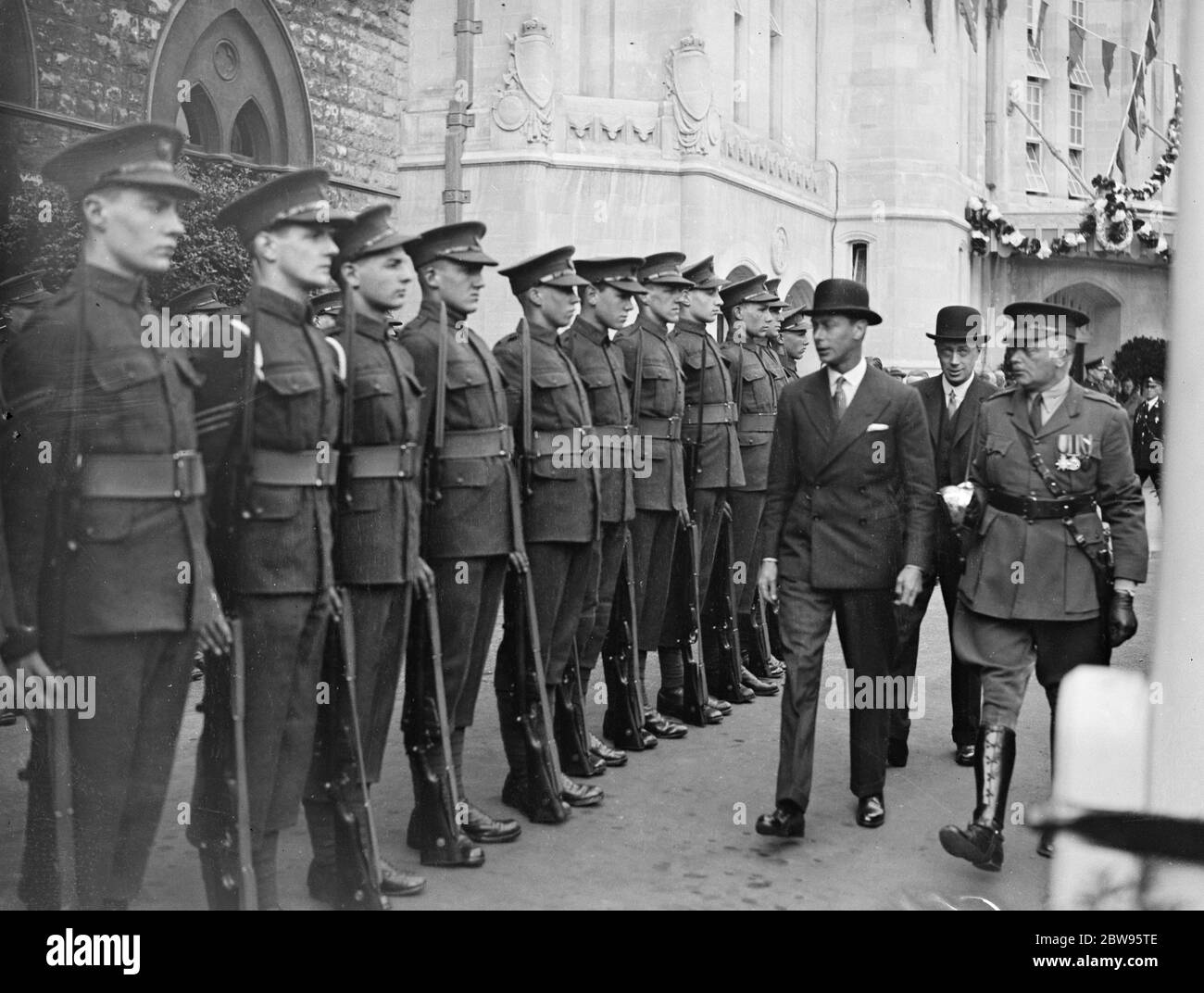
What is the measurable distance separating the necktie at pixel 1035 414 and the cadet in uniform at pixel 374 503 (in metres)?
2.35

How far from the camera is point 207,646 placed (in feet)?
14.6

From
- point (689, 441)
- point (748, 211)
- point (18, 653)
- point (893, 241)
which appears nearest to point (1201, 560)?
point (18, 653)

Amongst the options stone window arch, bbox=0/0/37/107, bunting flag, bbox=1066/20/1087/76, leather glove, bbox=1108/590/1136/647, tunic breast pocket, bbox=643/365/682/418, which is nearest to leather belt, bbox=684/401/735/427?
tunic breast pocket, bbox=643/365/682/418

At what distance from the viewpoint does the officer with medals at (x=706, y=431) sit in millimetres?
8562

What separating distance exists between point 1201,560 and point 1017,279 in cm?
2830

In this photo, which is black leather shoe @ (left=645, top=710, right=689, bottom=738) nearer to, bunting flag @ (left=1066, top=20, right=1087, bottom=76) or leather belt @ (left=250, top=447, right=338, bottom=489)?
leather belt @ (left=250, top=447, right=338, bottom=489)

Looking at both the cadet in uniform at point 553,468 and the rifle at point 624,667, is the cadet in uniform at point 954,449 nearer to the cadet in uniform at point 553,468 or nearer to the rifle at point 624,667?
the rifle at point 624,667

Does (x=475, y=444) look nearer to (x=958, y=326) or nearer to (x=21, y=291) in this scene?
(x=958, y=326)

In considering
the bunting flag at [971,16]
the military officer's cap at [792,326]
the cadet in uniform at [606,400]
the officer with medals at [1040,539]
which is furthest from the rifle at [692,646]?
the bunting flag at [971,16]

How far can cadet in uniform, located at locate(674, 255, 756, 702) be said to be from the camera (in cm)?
856

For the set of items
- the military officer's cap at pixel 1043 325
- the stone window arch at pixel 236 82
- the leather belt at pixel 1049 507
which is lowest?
the leather belt at pixel 1049 507

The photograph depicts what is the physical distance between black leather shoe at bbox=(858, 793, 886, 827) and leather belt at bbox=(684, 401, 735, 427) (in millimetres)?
2765
